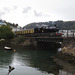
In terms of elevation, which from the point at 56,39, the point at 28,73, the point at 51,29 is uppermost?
the point at 51,29

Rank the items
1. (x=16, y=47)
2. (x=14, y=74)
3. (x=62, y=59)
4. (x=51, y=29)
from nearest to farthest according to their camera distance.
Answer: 1. (x=14, y=74)
2. (x=62, y=59)
3. (x=16, y=47)
4. (x=51, y=29)

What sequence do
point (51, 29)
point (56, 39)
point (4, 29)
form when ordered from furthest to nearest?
1. point (4, 29)
2. point (51, 29)
3. point (56, 39)

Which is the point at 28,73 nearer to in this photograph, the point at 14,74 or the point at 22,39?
the point at 14,74

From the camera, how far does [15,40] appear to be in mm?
87625

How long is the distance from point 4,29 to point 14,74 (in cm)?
7428

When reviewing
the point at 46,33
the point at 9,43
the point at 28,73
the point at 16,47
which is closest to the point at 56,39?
the point at 46,33

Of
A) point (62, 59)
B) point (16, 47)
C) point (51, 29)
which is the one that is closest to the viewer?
point (62, 59)

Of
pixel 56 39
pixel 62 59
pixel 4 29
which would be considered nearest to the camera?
pixel 62 59

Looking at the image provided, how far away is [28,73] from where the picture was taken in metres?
31.3

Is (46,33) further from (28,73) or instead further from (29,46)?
(28,73)

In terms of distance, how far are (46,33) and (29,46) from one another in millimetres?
13246

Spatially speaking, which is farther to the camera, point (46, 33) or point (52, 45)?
point (52, 45)

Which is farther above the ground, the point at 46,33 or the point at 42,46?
the point at 46,33

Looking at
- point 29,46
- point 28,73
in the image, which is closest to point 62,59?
point 28,73
